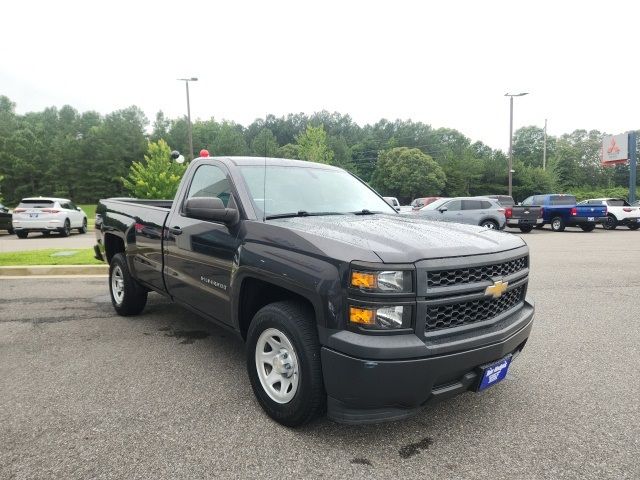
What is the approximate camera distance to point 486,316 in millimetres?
2719

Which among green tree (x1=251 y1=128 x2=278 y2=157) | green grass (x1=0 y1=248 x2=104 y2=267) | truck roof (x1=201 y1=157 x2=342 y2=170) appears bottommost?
green grass (x1=0 y1=248 x2=104 y2=267)

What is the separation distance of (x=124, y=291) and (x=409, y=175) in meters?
59.8

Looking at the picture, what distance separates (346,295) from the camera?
7.84 ft

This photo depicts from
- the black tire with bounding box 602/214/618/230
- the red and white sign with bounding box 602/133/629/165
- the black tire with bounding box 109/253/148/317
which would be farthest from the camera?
the red and white sign with bounding box 602/133/629/165

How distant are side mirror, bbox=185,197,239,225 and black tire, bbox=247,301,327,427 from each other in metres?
0.75

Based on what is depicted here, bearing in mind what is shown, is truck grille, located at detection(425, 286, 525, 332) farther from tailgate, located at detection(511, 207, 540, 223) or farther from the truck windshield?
tailgate, located at detection(511, 207, 540, 223)

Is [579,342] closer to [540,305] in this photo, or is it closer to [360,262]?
[540,305]

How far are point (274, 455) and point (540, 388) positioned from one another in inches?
84.1

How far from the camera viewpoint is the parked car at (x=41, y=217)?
53.9 feet

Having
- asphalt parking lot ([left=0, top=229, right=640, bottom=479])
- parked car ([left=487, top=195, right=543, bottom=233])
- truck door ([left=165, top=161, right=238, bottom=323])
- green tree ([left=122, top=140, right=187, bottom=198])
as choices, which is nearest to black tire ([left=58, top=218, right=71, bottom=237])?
green tree ([left=122, top=140, right=187, bottom=198])

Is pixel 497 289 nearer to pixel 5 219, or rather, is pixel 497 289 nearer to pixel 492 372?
pixel 492 372

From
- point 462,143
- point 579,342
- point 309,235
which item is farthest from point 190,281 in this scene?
point 462,143

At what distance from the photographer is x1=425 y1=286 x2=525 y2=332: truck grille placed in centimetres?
246

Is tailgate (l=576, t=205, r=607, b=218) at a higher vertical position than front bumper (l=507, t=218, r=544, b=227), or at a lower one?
higher
